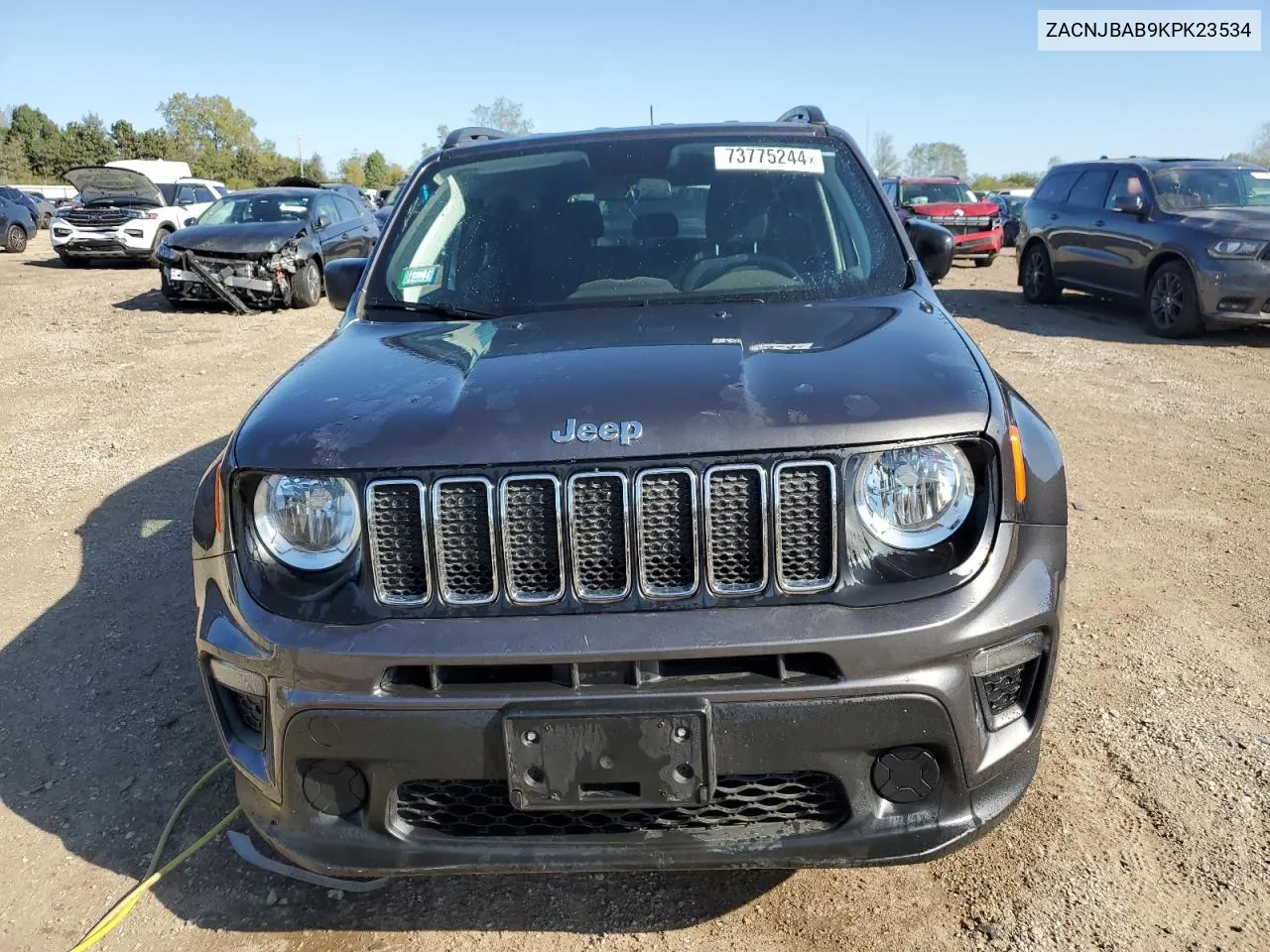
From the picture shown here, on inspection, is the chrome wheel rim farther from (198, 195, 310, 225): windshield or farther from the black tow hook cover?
(198, 195, 310, 225): windshield

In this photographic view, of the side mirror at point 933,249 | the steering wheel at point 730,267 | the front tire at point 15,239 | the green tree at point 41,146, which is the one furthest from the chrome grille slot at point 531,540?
the green tree at point 41,146

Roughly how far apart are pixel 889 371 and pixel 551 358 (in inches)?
31.0

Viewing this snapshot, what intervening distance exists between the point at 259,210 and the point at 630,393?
42.4 ft

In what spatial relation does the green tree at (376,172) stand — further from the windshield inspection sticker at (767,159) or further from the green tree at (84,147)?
the windshield inspection sticker at (767,159)

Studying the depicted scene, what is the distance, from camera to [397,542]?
2.07 metres

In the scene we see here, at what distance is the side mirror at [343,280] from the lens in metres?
3.49

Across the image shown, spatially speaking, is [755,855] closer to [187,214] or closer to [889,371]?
[889,371]

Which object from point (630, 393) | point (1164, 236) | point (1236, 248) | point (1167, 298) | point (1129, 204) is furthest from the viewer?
point (1129, 204)

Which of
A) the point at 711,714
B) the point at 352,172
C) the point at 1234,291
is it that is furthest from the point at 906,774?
the point at 352,172

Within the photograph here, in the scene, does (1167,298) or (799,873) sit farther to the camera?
(1167,298)

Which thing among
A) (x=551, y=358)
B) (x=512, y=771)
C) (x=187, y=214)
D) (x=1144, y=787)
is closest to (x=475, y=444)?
(x=551, y=358)

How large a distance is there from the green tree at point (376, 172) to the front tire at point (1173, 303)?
82.1 meters

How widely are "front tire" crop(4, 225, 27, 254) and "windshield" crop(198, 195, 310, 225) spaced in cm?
1342

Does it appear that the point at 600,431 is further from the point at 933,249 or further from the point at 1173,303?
the point at 1173,303
